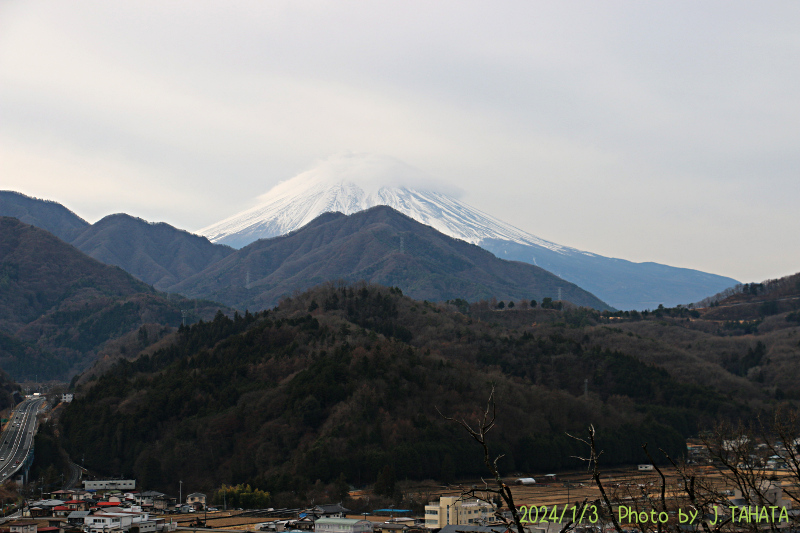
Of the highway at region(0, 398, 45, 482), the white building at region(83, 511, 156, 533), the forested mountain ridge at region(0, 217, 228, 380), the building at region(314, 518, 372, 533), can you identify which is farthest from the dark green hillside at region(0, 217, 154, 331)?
the building at region(314, 518, 372, 533)

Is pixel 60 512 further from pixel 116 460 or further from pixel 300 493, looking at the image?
pixel 116 460

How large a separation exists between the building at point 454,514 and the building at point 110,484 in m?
26.7

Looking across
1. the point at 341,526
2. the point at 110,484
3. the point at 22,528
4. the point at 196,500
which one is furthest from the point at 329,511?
the point at 110,484

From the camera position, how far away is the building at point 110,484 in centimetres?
5403

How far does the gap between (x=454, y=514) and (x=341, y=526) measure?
4878 mm

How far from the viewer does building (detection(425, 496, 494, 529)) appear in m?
35.4

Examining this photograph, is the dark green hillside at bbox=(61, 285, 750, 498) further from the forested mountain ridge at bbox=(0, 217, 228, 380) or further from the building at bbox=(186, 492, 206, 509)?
the forested mountain ridge at bbox=(0, 217, 228, 380)

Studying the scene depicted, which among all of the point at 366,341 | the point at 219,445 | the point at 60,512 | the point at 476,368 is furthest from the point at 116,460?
the point at 476,368

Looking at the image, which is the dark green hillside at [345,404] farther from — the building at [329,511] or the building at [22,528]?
the building at [22,528]

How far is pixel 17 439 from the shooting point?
62.9 metres

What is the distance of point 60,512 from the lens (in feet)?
138

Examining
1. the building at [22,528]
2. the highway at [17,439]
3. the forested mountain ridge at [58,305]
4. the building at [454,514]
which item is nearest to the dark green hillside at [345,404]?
the highway at [17,439]

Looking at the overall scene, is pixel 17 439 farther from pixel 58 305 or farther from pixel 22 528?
Answer: pixel 58 305

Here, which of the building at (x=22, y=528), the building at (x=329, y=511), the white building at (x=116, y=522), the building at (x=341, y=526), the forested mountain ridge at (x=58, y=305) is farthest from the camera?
the forested mountain ridge at (x=58, y=305)
